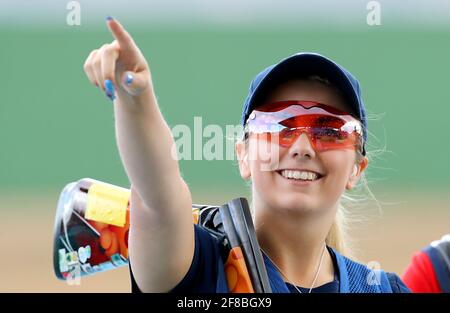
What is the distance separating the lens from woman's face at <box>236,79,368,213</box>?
64.2 inches

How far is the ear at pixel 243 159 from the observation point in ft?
5.82

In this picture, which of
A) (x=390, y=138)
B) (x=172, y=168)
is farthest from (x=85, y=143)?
(x=172, y=168)

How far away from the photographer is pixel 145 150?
1337 mm

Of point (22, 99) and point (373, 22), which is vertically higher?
point (373, 22)

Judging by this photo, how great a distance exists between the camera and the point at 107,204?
193 centimetres

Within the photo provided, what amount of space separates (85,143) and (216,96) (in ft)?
6.85

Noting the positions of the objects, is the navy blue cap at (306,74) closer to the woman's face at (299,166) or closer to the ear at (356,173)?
the woman's face at (299,166)

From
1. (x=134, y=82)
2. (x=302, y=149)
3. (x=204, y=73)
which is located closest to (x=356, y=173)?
(x=302, y=149)

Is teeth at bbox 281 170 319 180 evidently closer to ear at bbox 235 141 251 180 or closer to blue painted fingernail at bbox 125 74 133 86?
ear at bbox 235 141 251 180

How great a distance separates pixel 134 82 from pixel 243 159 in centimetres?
62

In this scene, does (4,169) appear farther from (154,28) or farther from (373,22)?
(373,22)

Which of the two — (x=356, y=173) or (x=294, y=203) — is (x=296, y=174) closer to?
(x=294, y=203)

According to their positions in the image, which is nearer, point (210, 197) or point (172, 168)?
point (172, 168)

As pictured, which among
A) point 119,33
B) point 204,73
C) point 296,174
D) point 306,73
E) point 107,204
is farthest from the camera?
point 204,73
